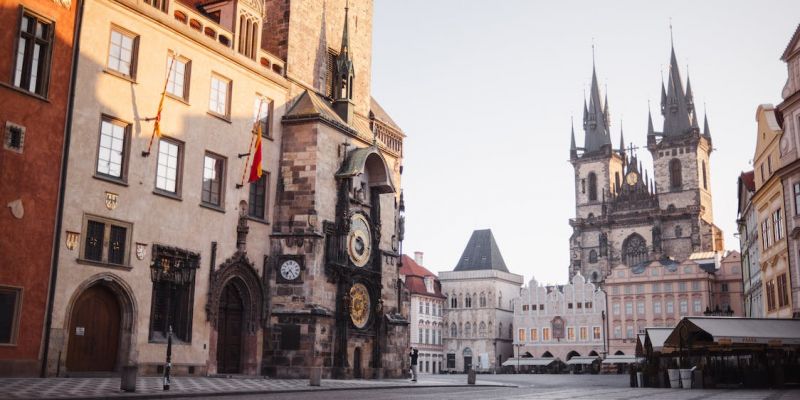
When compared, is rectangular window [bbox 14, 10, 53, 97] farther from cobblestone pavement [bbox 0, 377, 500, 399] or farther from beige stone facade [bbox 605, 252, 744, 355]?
beige stone facade [bbox 605, 252, 744, 355]

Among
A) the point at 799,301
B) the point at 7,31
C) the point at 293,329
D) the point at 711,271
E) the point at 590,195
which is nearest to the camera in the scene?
the point at 7,31

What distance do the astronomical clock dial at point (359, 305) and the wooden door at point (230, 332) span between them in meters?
4.93

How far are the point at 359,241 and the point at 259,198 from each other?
4.99 m

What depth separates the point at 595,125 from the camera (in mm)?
127000

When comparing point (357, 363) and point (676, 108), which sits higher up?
point (676, 108)

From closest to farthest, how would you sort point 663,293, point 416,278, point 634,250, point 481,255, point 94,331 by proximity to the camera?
point 94,331 < point 663,293 < point 416,278 < point 481,255 < point 634,250

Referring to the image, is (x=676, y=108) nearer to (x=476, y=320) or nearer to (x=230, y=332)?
(x=476, y=320)

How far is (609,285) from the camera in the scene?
96188 mm

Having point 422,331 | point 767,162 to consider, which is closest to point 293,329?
point 767,162

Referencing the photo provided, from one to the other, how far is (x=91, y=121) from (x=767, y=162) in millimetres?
29989

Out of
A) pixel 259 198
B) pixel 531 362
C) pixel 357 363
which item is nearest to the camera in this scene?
pixel 259 198

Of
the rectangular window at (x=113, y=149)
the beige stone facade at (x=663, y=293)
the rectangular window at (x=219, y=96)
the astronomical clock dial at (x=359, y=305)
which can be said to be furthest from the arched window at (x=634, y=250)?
the rectangular window at (x=113, y=149)

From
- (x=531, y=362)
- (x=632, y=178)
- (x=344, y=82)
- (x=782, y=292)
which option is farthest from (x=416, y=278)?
(x=782, y=292)

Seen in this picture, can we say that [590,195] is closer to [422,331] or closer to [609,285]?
[609,285]
